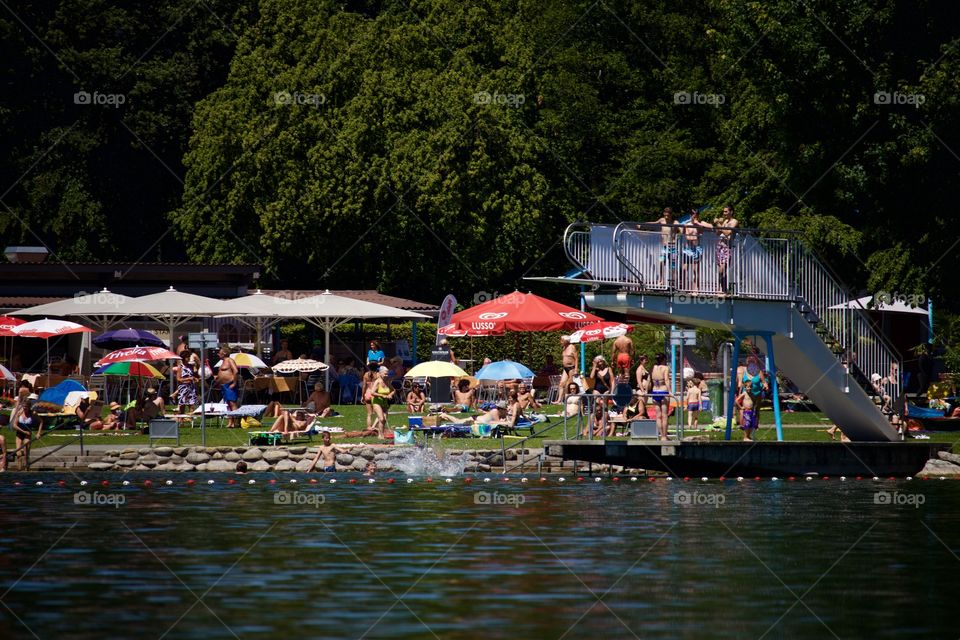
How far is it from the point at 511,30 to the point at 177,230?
14.8 metres

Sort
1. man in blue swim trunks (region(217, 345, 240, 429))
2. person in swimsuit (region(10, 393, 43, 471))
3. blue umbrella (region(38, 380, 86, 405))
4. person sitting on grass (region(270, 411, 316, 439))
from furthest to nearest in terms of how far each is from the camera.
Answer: man in blue swim trunks (region(217, 345, 240, 429))
blue umbrella (region(38, 380, 86, 405))
person sitting on grass (region(270, 411, 316, 439))
person in swimsuit (region(10, 393, 43, 471))

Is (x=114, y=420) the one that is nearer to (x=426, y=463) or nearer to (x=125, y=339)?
(x=125, y=339)

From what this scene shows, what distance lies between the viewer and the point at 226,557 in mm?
19703

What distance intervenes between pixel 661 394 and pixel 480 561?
1110cm

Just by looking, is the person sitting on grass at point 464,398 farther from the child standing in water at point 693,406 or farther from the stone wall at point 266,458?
the stone wall at point 266,458

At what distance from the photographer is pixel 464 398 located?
133 feet

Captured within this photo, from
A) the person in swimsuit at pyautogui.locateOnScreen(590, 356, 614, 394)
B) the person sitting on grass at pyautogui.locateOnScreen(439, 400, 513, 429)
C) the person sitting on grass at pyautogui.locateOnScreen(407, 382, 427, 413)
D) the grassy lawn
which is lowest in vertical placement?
the grassy lawn

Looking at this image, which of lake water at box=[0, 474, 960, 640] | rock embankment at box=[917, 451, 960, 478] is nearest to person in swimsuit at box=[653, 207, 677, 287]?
lake water at box=[0, 474, 960, 640]

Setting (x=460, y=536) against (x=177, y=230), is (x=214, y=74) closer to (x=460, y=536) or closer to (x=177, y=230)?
(x=177, y=230)

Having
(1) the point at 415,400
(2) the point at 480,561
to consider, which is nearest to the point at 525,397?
(1) the point at 415,400

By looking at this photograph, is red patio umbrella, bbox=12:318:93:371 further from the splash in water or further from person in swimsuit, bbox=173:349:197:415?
the splash in water

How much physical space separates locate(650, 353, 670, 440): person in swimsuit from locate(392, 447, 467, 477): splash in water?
3801mm

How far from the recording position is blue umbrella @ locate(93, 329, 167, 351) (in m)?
40.7

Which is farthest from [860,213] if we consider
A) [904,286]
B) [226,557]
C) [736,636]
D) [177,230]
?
[177,230]
